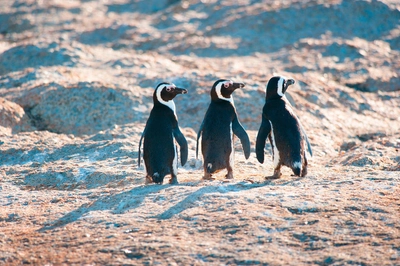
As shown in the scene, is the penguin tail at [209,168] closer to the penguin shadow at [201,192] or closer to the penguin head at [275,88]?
the penguin shadow at [201,192]

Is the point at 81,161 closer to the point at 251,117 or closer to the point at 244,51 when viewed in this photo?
the point at 251,117

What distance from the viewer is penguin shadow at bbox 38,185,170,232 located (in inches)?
212

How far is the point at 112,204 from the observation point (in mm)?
5672

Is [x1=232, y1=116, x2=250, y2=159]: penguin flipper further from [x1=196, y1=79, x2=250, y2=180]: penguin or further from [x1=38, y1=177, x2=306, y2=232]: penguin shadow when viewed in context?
[x1=38, y1=177, x2=306, y2=232]: penguin shadow

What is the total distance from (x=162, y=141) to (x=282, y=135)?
1253 mm

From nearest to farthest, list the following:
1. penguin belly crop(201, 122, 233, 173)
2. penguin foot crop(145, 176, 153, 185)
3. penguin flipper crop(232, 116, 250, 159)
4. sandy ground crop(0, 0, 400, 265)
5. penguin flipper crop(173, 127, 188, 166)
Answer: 1. sandy ground crop(0, 0, 400, 265)
2. penguin foot crop(145, 176, 153, 185)
3. penguin flipper crop(173, 127, 188, 166)
4. penguin belly crop(201, 122, 233, 173)
5. penguin flipper crop(232, 116, 250, 159)

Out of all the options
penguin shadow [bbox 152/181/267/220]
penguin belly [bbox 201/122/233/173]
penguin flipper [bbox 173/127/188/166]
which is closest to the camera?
penguin shadow [bbox 152/181/267/220]

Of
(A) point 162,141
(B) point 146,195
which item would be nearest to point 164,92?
(A) point 162,141

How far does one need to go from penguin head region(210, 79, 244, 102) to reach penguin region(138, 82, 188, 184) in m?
0.43

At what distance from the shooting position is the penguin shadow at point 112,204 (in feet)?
17.7

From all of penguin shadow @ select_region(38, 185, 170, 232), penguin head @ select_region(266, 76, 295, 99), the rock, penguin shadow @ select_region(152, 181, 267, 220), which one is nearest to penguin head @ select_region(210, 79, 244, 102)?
penguin head @ select_region(266, 76, 295, 99)

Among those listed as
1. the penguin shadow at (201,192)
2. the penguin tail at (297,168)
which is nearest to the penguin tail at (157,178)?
the penguin shadow at (201,192)

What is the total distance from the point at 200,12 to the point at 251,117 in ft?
28.7

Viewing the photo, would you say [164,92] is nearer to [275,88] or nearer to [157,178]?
[157,178]
